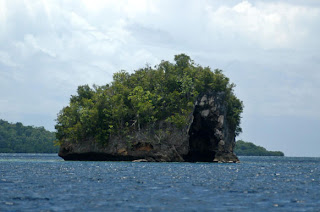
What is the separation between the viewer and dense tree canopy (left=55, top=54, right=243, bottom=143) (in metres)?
96.9

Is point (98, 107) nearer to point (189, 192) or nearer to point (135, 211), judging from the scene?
point (189, 192)

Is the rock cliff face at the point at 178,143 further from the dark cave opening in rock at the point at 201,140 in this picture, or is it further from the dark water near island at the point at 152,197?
the dark water near island at the point at 152,197

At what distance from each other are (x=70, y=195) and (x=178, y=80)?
68451 millimetres

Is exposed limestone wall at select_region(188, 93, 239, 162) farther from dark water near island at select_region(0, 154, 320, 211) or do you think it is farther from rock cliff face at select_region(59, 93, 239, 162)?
dark water near island at select_region(0, 154, 320, 211)

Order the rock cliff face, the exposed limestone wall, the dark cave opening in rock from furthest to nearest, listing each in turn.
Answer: the dark cave opening in rock → the exposed limestone wall → the rock cliff face

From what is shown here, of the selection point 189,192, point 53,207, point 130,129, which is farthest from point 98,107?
point 53,207

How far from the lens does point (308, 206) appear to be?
28844 mm

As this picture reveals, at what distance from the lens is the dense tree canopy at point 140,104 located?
96.9m

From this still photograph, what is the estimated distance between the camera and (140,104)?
95562 millimetres

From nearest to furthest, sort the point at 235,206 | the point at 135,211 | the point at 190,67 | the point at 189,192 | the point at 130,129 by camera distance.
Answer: the point at 135,211, the point at 235,206, the point at 189,192, the point at 130,129, the point at 190,67

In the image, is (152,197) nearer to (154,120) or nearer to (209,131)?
(154,120)

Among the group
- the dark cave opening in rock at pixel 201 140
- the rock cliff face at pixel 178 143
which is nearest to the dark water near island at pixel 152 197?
the rock cliff face at pixel 178 143

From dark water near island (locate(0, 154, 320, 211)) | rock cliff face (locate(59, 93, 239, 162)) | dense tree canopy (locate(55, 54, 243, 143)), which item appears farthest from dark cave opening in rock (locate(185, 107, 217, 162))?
dark water near island (locate(0, 154, 320, 211))

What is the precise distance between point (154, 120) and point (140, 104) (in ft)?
13.8
